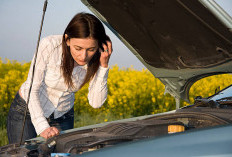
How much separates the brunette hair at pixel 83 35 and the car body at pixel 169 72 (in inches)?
3.3

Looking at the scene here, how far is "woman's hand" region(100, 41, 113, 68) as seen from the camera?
8.52 ft

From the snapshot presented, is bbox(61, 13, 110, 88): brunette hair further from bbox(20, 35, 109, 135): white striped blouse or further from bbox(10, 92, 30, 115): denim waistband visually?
bbox(10, 92, 30, 115): denim waistband

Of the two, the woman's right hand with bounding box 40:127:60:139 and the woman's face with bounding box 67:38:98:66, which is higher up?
the woman's face with bounding box 67:38:98:66

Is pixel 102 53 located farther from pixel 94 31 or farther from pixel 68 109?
pixel 68 109

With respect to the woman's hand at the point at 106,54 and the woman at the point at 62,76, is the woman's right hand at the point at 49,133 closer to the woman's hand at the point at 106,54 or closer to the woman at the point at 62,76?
the woman at the point at 62,76

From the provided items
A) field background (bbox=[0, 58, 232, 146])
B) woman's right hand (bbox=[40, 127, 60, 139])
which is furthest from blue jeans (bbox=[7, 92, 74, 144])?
field background (bbox=[0, 58, 232, 146])

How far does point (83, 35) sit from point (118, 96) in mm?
4406

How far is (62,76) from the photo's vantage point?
8.59ft

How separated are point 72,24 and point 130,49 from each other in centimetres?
54

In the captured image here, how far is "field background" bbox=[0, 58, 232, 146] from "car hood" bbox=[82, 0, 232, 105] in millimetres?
3723

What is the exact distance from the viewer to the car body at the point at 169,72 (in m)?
1.32

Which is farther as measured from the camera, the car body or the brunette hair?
the brunette hair

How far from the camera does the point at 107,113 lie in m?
6.52

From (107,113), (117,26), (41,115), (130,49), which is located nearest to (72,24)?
(117,26)
